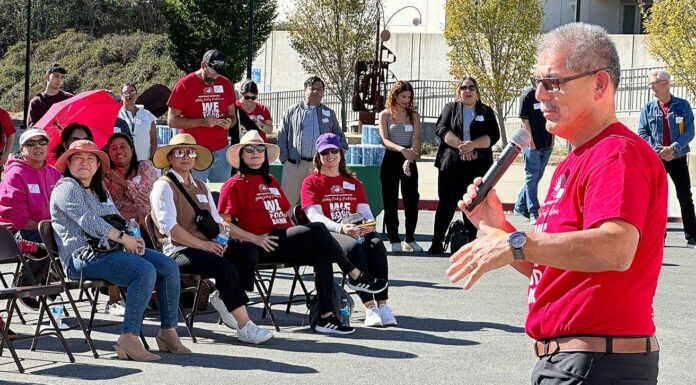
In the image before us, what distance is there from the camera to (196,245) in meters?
8.59

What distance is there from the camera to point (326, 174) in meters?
10.1

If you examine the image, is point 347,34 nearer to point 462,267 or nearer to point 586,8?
point 586,8

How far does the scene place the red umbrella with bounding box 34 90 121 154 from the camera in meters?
11.1

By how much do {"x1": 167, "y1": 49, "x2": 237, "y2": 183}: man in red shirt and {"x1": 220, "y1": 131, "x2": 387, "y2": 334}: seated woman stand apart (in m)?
2.65

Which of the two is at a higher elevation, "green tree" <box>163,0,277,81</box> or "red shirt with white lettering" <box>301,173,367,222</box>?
"green tree" <box>163,0,277,81</box>

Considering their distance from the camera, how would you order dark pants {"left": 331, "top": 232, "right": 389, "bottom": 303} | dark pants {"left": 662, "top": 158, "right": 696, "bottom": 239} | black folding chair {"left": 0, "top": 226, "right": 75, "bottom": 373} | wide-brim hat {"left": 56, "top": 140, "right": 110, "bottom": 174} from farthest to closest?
1. dark pants {"left": 662, "top": 158, "right": 696, "bottom": 239}
2. dark pants {"left": 331, "top": 232, "right": 389, "bottom": 303}
3. wide-brim hat {"left": 56, "top": 140, "right": 110, "bottom": 174}
4. black folding chair {"left": 0, "top": 226, "right": 75, "bottom": 373}

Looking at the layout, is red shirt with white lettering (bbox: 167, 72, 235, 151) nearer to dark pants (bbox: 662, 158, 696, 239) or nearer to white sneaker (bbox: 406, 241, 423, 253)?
white sneaker (bbox: 406, 241, 423, 253)

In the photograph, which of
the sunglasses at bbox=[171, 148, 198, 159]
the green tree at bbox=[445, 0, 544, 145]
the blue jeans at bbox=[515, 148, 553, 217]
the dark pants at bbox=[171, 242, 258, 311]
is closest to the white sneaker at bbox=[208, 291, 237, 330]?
the dark pants at bbox=[171, 242, 258, 311]

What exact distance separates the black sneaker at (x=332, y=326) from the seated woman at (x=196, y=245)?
0.44 meters

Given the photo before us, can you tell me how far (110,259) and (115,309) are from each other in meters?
1.63

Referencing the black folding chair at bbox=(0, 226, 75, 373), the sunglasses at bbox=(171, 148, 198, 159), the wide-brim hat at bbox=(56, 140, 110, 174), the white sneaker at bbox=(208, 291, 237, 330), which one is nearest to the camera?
the black folding chair at bbox=(0, 226, 75, 373)

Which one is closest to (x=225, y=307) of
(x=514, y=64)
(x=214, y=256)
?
(x=214, y=256)

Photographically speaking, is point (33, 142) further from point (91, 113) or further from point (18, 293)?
point (91, 113)

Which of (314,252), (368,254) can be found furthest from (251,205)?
(368,254)
